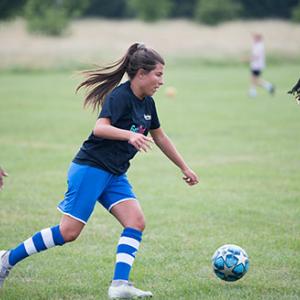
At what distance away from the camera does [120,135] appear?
485cm

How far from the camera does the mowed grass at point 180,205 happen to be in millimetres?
5652

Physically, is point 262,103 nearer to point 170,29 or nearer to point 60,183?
point 60,183

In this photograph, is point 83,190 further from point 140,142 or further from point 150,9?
point 150,9

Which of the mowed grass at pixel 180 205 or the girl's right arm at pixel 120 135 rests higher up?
the girl's right arm at pixel 120 135

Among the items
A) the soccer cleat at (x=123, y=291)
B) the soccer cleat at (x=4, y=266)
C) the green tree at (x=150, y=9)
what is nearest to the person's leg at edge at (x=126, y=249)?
the soccer cleat at (x=123, y=291)

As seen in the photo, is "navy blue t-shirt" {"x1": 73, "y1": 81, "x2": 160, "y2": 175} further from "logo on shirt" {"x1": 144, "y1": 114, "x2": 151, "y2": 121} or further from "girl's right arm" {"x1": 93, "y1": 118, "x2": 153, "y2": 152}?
"girl's right arm" {"x1": 93, "y1": 118, "x2": 153, "y2": 152}

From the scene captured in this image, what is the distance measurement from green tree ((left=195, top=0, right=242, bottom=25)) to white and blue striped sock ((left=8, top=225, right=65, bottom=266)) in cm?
5664

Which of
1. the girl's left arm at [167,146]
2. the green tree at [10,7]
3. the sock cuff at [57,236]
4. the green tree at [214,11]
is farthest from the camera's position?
the green tree at [214,11]

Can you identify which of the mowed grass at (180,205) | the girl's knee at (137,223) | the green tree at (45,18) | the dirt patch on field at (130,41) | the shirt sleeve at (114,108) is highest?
the shirt sleeve at (114,108)

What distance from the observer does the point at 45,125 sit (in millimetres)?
16547

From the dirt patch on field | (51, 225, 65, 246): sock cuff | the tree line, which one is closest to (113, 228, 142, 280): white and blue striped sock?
(51, 225, 65, 246): sock cuff

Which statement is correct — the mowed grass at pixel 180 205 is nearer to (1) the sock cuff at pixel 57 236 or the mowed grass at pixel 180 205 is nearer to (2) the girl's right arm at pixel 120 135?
(1) the sock cuff at pixel 57 236

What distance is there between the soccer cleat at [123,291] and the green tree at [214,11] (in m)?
56.7

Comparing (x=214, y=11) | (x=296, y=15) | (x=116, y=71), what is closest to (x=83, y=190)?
(x=116, y=71)
